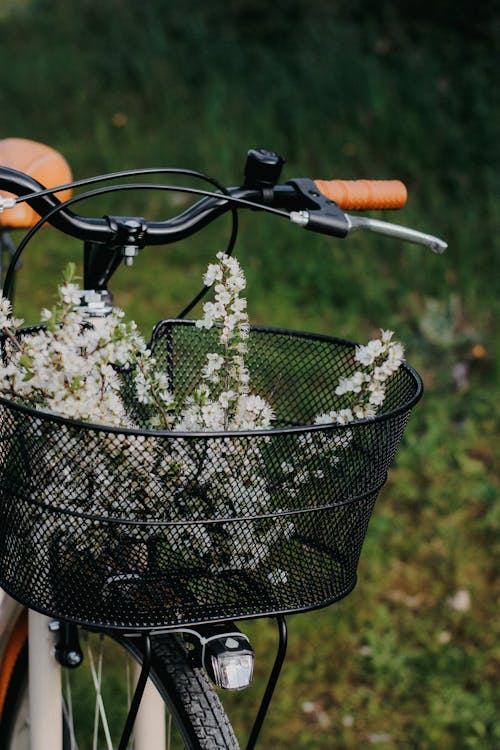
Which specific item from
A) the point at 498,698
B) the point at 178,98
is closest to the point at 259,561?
the point at 498,698

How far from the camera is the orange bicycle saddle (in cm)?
202

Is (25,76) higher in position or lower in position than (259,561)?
higher

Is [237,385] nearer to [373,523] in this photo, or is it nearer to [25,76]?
[373,523]

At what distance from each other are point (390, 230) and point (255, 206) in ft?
0.91

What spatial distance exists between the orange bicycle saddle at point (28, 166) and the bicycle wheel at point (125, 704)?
951mm

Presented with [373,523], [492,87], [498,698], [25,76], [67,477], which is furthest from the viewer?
[25,76]

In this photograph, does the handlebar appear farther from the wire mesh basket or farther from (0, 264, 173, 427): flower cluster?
the wire mesh basket

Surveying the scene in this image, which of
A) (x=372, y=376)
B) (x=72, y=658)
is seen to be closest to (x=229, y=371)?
(x=372, y=376)

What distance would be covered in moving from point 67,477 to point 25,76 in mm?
6179

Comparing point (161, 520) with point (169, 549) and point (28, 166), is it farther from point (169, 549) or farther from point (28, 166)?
point (28, 166)

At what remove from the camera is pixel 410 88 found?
5531 mm

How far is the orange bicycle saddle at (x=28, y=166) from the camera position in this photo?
202cm

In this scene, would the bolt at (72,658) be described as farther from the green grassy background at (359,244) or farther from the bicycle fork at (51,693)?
the green grassy background at (359,244)

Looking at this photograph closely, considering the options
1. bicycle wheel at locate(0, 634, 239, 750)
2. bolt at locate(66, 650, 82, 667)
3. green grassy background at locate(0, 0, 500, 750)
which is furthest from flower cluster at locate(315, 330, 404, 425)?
green grassy background at locate(0, 0, 500, 750)
